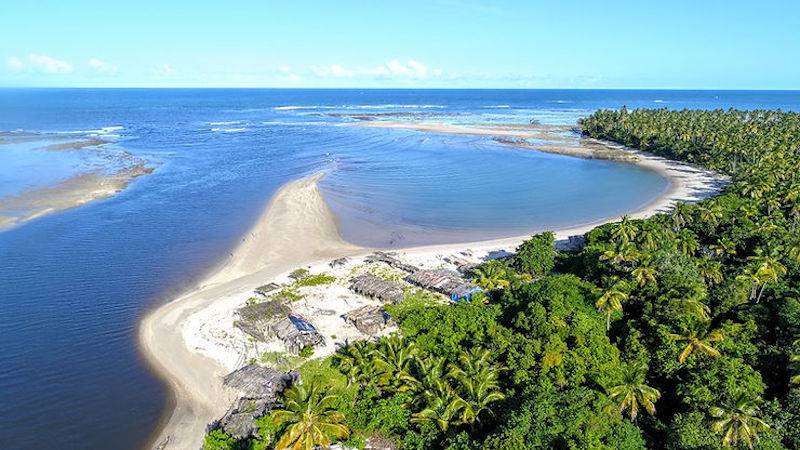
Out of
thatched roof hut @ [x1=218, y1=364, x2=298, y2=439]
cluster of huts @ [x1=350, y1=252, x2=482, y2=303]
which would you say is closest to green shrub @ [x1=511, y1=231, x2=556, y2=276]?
cluster of huts @ [x1=350, y1=252, x2=482, y2=303]

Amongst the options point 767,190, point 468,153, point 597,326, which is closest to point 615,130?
point 468,153

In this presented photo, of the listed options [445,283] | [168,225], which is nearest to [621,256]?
[445,283]

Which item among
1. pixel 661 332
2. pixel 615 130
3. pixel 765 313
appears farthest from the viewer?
pixel 615 130

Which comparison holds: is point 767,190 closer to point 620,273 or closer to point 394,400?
point 620,273

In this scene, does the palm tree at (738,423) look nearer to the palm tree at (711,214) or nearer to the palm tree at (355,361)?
the palm tree at (355,361)

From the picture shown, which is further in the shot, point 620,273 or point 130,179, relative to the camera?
point 130,179

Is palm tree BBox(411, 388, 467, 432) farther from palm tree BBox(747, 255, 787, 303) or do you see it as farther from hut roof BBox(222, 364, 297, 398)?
palm tree BBox(747, 255, 787, 303)

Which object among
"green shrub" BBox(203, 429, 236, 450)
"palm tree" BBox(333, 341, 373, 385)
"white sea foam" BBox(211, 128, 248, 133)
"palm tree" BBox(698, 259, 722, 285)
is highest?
"white sea foam" BBox(211, 128, 248, 133)
